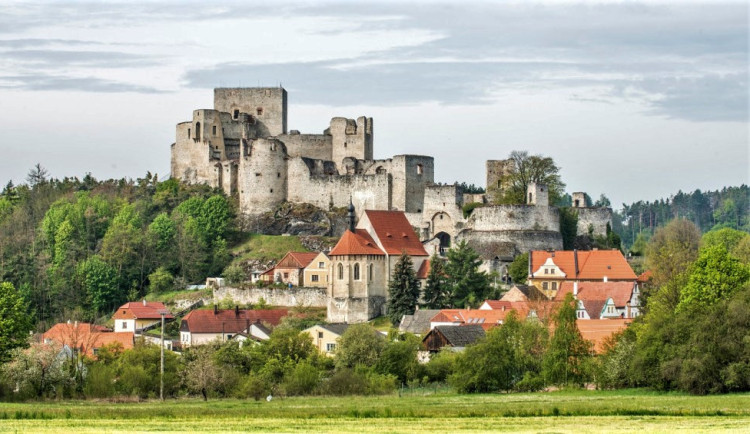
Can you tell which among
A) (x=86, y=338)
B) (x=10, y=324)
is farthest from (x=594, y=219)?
(x=10, y=324)

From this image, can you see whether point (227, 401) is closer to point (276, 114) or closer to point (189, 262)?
point (189, 262)

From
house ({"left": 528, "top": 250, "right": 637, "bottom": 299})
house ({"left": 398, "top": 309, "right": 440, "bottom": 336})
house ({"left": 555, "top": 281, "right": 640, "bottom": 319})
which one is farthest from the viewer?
house ({"left": 528, "top": 250, "right": 637, "bottom": 299})

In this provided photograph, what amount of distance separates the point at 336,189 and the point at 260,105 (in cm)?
1215

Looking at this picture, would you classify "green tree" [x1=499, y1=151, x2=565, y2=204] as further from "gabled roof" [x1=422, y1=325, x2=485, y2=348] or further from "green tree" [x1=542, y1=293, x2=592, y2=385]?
"green tree" [x1=542, y1=293, x2=592, y2=385]

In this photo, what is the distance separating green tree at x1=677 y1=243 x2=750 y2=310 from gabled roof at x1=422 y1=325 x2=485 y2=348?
11.1m

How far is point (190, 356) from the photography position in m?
67.3

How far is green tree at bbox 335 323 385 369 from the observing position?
222 feet

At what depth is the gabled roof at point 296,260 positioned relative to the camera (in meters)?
90.2

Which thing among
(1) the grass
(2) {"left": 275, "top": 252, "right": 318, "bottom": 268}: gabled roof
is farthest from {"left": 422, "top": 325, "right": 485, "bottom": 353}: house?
(1) the grass

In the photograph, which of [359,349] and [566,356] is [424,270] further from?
[566,356]

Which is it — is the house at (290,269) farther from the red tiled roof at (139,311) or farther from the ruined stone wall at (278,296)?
the red tiled roof at (139,311)

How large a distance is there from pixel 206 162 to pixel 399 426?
64891 millimetres

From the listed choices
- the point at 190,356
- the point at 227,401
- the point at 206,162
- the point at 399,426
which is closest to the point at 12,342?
the point at 190,356

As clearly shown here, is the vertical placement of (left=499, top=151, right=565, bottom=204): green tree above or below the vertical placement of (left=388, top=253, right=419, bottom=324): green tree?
above
